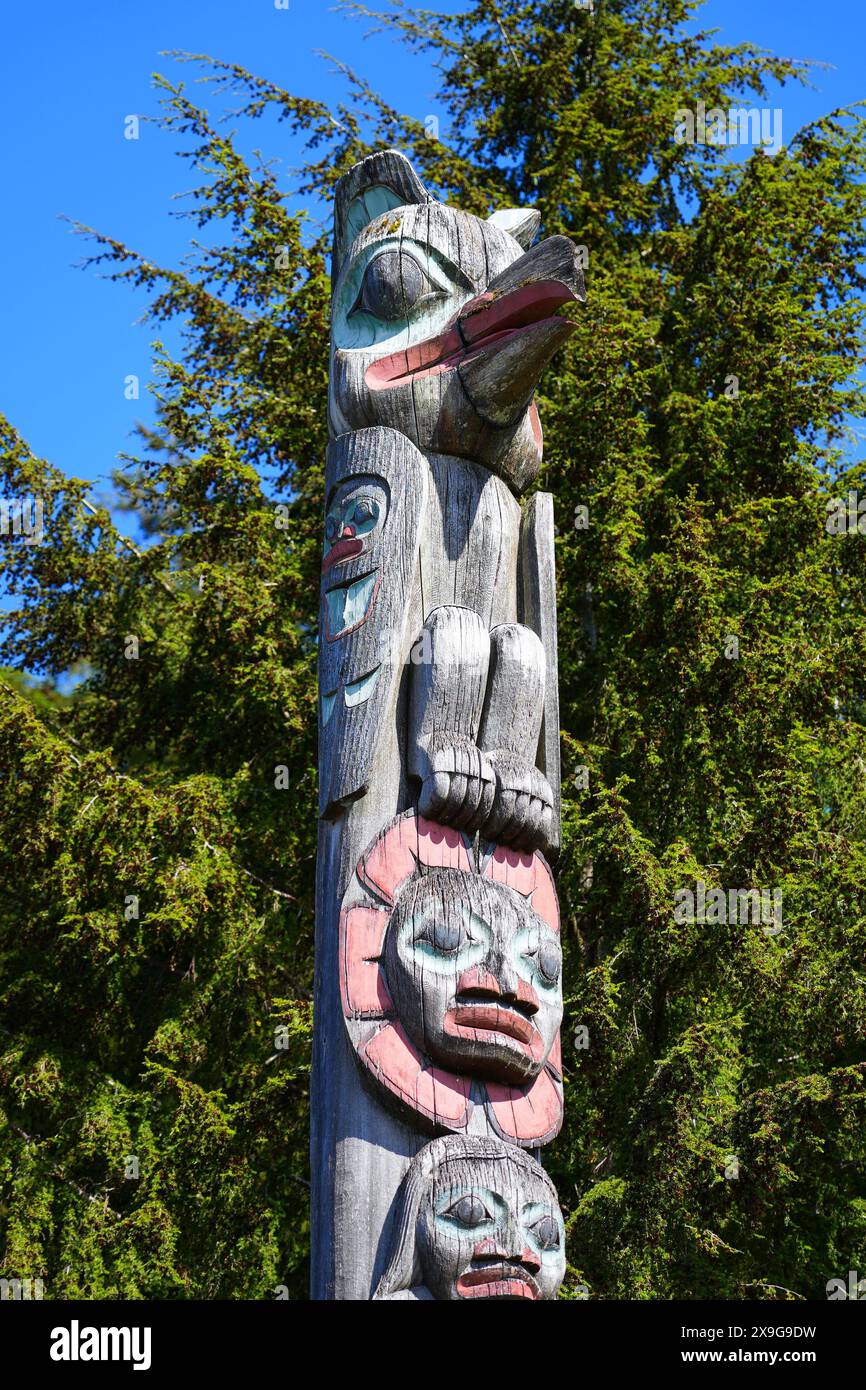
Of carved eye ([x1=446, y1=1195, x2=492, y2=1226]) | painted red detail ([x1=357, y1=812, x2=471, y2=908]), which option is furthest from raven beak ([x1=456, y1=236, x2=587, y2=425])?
carved eye ([x1=446, y1=1195, x2=492, y2=1226])

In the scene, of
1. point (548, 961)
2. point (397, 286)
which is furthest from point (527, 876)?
point (397, 286)

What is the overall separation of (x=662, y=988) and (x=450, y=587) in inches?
174

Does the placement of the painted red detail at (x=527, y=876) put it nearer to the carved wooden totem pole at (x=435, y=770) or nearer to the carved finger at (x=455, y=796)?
the carved wooden totem pole at (x=435, y=770)

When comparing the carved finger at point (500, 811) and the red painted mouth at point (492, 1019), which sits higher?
the carved finger at point (500, 811)

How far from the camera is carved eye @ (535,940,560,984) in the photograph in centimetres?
503

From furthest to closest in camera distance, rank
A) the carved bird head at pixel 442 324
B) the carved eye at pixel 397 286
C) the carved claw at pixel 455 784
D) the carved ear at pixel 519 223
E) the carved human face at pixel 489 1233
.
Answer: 1. the carved ear at pixel 519 223
2. the carved eye at pixel 397 286
3. the carved bird head at pixel 442 324
4. the carved claw at pixel 455 784
5. the carved human face at pixel 489 1233

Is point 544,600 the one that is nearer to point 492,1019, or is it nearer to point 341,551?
point 341,551

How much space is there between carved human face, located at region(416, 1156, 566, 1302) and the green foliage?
3956 mm

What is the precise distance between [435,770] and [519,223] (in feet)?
9.77

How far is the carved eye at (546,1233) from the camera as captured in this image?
458cm

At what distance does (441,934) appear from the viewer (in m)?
4.83

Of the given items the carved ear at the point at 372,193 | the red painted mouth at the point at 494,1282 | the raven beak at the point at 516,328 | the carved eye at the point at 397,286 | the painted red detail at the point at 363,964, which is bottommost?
the red painted mouth at the point at 494,1282

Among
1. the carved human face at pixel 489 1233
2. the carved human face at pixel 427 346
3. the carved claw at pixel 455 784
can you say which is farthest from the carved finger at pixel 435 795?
the carved human face at pixel 427 346

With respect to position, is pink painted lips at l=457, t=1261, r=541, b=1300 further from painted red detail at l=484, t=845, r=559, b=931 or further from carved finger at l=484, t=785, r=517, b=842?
carved finger at l=484, t=785, r=517, b=842
